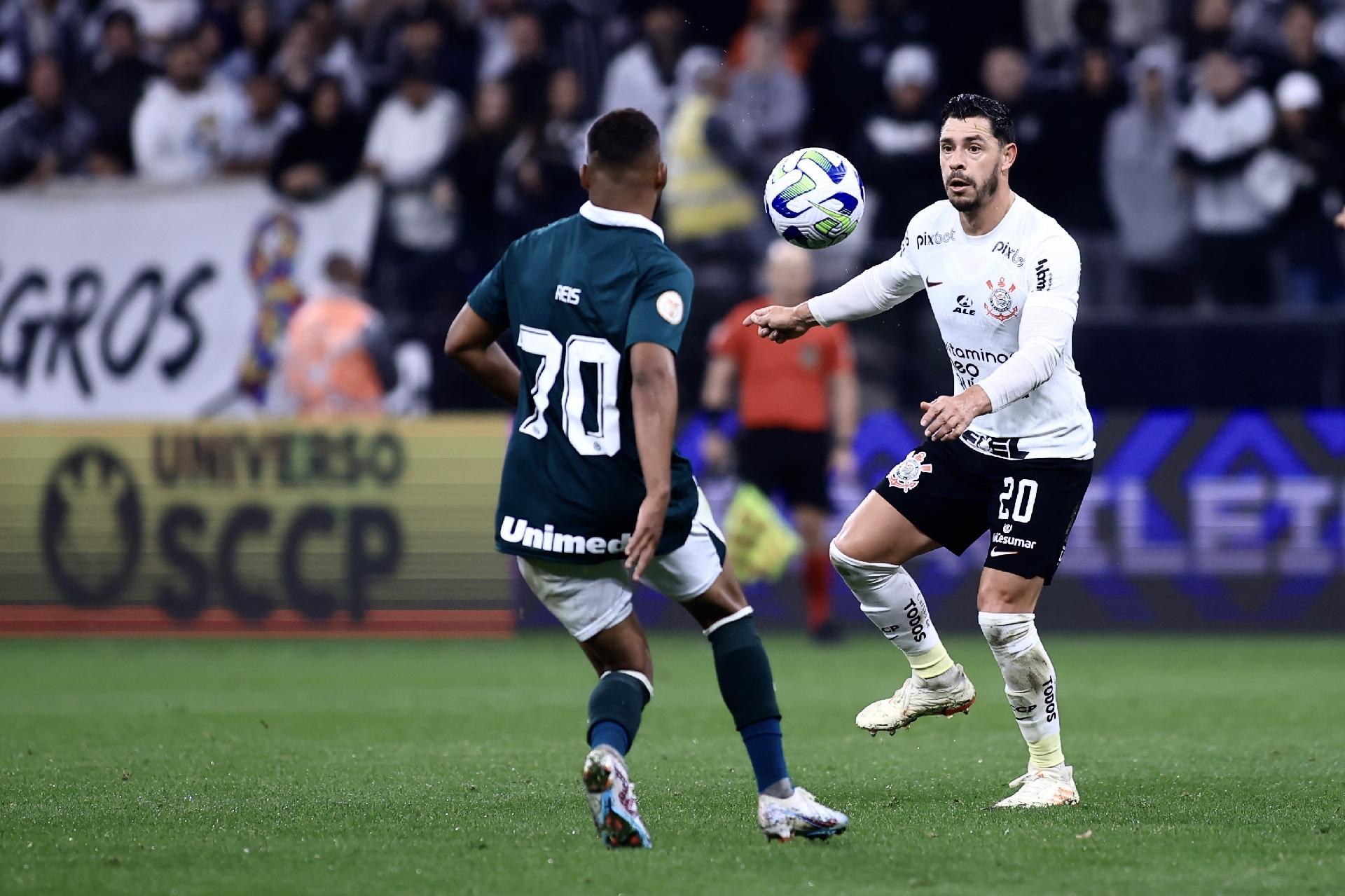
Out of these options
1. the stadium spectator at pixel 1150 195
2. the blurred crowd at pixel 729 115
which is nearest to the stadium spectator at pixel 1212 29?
the blurred crowd at pixel 729 115

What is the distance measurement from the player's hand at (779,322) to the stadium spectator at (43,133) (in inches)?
430

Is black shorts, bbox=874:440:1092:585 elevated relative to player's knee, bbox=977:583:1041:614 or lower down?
elevated

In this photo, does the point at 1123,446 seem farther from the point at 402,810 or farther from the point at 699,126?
the point at 402,810

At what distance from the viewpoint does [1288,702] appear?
9.20 meters

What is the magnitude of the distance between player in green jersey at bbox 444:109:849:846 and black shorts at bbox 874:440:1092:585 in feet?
4.34

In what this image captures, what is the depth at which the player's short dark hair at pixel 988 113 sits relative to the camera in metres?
6.29

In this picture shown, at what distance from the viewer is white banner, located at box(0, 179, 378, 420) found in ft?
48.0

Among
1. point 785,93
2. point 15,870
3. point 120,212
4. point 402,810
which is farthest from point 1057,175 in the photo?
point 15,870

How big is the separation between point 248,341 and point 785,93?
4.64 m

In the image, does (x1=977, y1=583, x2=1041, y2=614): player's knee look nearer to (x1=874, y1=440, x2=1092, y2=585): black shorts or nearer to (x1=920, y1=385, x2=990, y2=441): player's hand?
(x1=874, y1=440, x2=1092, y2=585): black shorts

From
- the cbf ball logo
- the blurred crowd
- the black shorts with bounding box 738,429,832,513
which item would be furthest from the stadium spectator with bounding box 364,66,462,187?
the black shorts with bounding box 738,429,832,513

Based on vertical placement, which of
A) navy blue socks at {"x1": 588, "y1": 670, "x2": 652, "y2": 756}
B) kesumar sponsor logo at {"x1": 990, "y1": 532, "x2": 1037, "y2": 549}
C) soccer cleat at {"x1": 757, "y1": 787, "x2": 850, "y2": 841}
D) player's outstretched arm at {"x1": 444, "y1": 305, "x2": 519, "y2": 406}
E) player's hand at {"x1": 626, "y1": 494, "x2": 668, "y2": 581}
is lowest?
soccer cleat at {"x1": 757, "y1": 787, "x2": 850, "y2": 841}

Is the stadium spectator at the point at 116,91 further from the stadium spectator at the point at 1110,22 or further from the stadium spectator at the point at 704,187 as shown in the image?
the stadium spectator at the point at 1110,22

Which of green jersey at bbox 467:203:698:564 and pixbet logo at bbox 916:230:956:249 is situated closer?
green jersey at bbox 467:203:698:564
